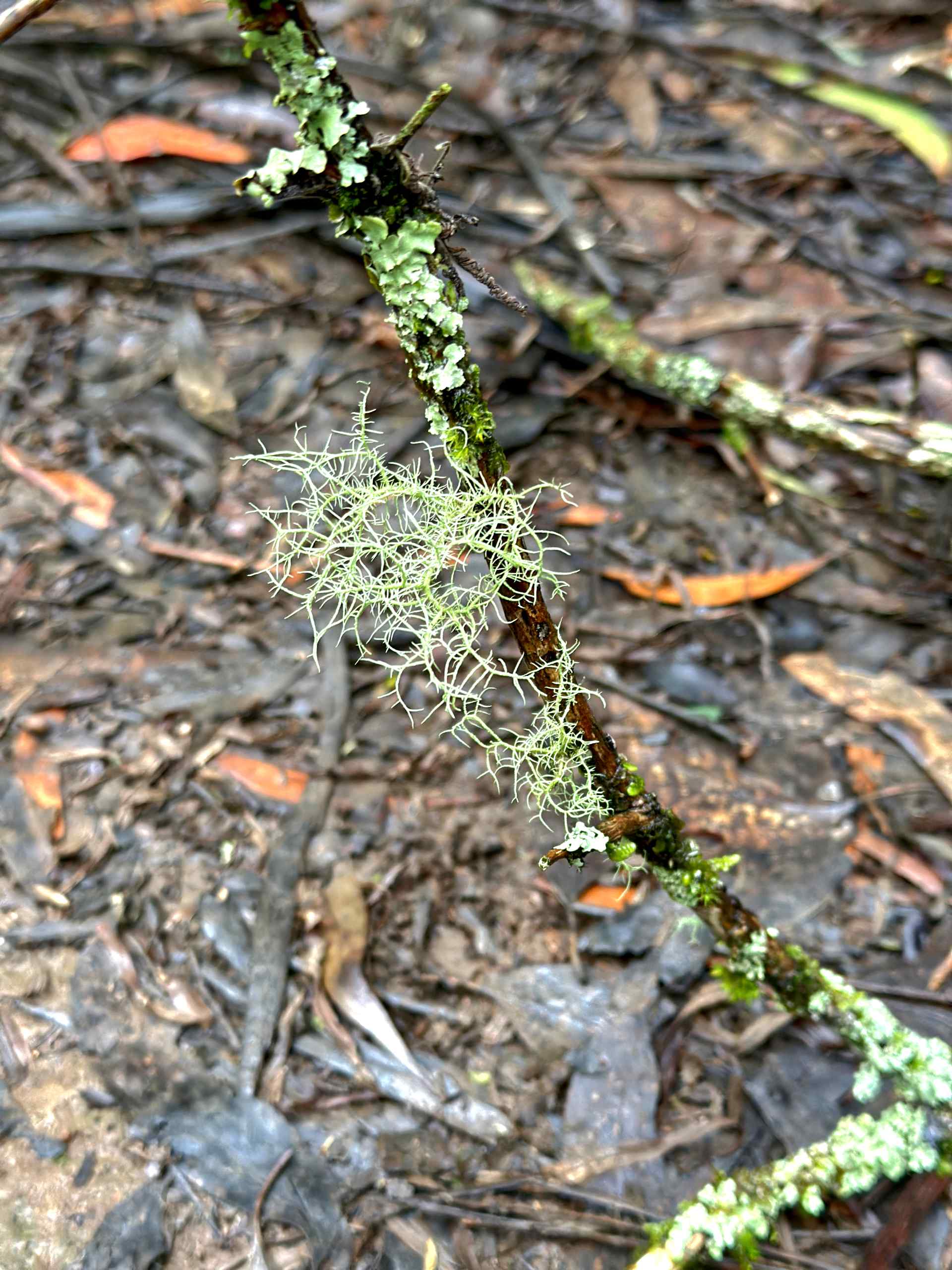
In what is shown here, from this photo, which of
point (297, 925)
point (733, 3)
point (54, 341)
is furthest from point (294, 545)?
point (733, 3)

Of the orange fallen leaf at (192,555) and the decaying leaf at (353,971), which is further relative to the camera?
the orange fallen leaf at (192,555)

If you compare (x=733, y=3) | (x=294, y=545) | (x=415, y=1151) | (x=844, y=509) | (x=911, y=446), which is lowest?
(x=415, y=1151)

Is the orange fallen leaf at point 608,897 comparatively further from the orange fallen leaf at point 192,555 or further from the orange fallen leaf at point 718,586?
the orange fallen leaf at point 192,555

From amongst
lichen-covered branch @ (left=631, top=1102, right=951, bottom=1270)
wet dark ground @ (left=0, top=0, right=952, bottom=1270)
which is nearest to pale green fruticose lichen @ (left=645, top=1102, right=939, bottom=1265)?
lichen-covered branch @ (left=631, top=1102, right=951, bottom=1270)

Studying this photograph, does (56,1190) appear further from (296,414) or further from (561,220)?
(561,220)

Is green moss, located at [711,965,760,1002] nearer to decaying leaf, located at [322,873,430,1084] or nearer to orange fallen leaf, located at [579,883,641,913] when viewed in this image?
orange fallen leaf, located at [579,883,641,913]

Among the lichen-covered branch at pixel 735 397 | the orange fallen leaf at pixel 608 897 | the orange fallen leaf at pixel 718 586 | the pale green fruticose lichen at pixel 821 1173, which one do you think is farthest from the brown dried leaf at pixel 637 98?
the pale green fruticose lichen at pixel 821 1173
